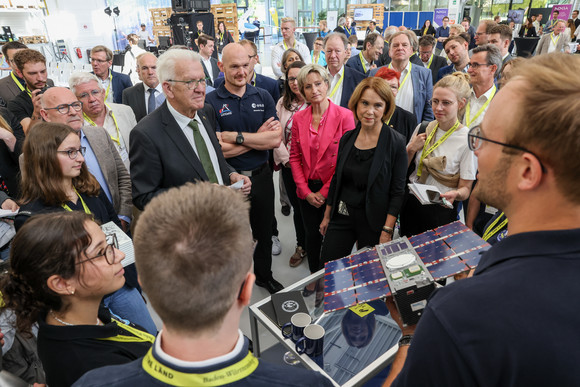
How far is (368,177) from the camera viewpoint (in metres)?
2.17

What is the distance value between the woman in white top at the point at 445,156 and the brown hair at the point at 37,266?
2.05m

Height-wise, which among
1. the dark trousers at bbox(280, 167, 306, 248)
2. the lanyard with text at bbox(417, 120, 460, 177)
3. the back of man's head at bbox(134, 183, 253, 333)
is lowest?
the dark trousers at bbox(280, 167, 306, 248)

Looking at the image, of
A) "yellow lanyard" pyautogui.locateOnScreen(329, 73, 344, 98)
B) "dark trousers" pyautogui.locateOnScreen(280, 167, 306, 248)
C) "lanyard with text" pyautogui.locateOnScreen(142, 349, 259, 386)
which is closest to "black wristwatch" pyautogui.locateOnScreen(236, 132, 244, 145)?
"dark trousers" pyautogui.locateOnScreen(280, 167, 306, 248)

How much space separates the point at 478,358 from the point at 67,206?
1.90 metres

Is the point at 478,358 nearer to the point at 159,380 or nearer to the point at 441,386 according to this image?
the point at 441,386

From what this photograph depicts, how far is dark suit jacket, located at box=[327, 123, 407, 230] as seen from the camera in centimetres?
216

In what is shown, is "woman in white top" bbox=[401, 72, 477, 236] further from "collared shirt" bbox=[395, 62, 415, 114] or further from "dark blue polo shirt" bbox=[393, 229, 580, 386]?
"dark blue polo shirt" bbox=[393, 229, 580, 386]

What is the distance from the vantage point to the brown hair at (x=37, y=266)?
3.76ft

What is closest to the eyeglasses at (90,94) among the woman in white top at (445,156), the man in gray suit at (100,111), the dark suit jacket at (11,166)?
the man in gray suit at (100,111)

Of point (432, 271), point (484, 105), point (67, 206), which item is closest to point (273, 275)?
point (67, 206)

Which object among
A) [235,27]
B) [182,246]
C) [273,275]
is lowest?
[273,275]

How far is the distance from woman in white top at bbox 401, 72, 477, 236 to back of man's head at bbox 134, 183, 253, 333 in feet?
6.21

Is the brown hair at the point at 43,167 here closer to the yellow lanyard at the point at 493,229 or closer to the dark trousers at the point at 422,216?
the yellow lanyard at the point at 493,229

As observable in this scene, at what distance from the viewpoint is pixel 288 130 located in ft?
10.4
